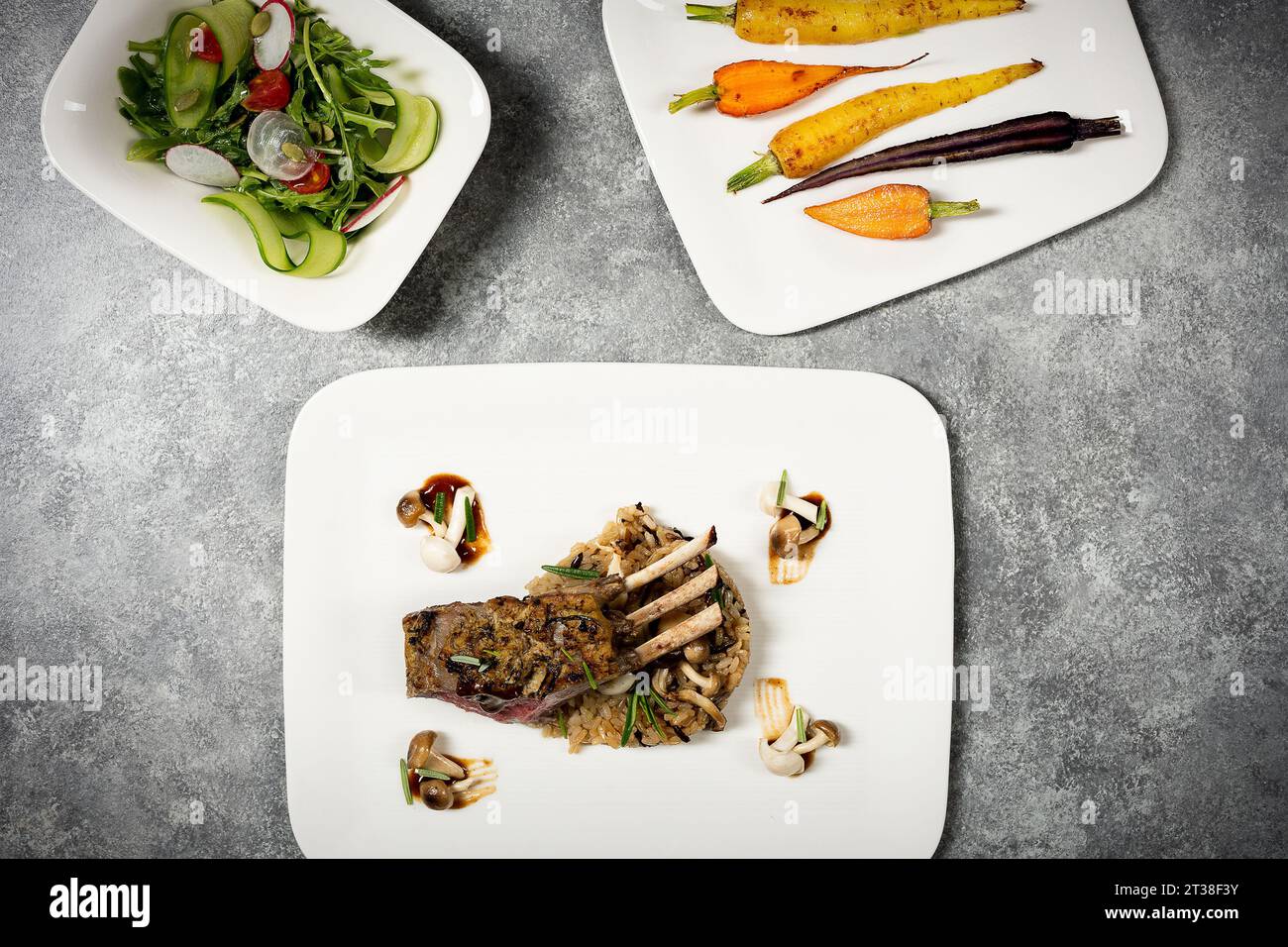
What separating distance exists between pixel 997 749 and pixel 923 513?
0.83m

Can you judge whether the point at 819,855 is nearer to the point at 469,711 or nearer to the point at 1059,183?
the point at 469,711

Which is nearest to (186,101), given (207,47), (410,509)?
(207,47)

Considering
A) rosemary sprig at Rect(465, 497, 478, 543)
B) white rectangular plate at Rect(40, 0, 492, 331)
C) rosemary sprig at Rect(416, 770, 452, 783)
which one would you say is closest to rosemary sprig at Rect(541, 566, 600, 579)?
rosemary sprig at Rect(465, 497, 478, 543)

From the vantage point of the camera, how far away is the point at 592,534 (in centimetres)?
271

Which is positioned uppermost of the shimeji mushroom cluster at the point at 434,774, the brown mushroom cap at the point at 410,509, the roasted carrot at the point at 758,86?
the roasted carrot at the point at 758,86

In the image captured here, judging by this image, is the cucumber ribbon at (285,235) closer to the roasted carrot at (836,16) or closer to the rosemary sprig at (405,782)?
the roasted carrot at (836,16)

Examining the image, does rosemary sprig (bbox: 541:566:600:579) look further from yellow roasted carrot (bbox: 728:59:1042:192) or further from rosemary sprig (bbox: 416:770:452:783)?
yellow roasted carrot (bbox: 728:59:1042:192)

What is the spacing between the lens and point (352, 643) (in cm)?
268

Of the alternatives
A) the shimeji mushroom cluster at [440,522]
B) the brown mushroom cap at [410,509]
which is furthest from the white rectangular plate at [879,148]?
the brown mushroom cap at [410,509]

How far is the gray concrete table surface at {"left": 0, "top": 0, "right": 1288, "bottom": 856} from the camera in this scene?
9.16 feet

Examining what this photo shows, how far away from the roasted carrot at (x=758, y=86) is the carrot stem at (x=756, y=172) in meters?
0.17

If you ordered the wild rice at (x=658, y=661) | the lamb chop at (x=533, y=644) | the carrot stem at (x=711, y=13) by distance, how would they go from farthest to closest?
the carrot stem at (x=711, y=13) → the wild rice at (x=658, y=661) → the lamb chop at (x=533, y=644)

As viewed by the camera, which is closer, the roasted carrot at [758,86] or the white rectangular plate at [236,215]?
the white rectangular plate at [236,215]

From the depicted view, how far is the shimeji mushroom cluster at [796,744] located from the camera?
2609 mm
